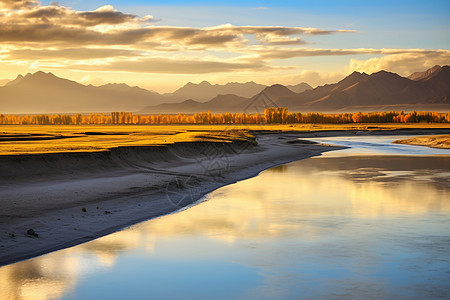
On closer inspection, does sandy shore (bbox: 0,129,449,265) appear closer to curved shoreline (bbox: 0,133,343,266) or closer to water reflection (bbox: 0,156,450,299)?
curved shoreline (bbox: 0,133,343,266)

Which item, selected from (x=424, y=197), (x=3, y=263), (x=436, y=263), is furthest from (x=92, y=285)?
(x=424, y=197)

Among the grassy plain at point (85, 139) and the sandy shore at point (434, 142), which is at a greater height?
the grassy plain at point (85, 139)

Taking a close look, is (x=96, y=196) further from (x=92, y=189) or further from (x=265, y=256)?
(x=265, y=256)

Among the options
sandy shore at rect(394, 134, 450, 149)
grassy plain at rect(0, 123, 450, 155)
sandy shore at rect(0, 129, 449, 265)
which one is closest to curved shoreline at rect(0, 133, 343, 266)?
sandy shore at rect(0, 129, 449, 265)

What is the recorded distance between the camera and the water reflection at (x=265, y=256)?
14227 millimetres

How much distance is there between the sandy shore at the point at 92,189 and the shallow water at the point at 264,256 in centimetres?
130

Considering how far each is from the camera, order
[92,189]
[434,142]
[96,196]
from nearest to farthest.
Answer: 1. [96,196]
2. [92,189]
3. [434,142]

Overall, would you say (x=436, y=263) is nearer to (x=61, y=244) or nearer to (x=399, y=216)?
(x=399, y=216)

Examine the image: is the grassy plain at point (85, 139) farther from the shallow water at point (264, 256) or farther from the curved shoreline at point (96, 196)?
the shallow water at point (264, 256)

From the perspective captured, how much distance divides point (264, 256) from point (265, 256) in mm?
37

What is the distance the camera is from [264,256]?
1759 centimetres

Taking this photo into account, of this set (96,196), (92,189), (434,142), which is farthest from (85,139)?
(434,142)

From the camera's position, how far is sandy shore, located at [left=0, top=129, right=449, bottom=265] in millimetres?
19516

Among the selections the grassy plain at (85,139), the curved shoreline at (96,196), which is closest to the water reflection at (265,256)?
the curved shoreline at (96,196)
